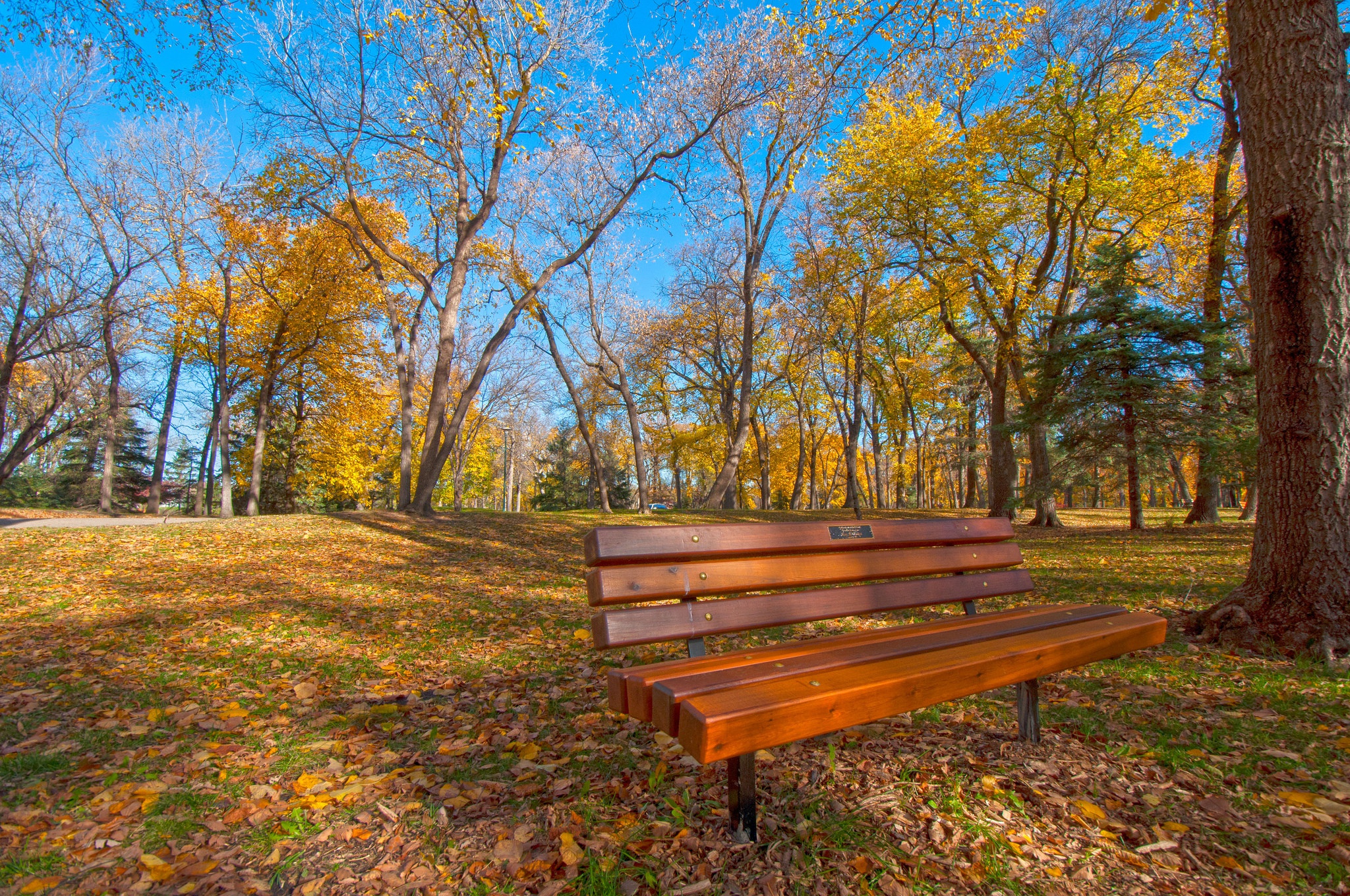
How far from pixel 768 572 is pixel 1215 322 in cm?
1024

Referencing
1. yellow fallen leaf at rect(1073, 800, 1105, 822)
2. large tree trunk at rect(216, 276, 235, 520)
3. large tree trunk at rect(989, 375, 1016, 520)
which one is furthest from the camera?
large tree trunk at rect(216, 276, 235, 520)

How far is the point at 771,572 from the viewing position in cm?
249

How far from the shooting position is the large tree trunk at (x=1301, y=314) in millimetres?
3365

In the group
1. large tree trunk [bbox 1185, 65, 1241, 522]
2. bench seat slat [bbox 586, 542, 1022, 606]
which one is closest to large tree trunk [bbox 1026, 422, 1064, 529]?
large tree trunk [bbox 1185, 65, 1241, 522]

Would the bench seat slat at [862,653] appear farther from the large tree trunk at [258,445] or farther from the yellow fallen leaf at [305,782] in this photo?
the large tree trunk at [258,445]

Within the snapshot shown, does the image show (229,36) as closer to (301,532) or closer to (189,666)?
(189,666)

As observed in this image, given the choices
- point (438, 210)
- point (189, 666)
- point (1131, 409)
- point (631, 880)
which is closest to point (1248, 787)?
point (631, 880)

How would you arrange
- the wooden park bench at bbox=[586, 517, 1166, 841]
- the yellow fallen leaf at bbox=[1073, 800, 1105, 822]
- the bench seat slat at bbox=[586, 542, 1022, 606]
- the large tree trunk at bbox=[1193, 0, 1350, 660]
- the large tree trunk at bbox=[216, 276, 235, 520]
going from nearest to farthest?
the wooden park bench at bbox=[586, 517, 1166, 841], the yellow fallen leaf at bbox=[1073, 800, 1105, 822], the bench seat slat at bbox=[586, 542, 1022, 606], the large tree trunk at bbox=[1193, 0, 1350, 660], the large tree trunk at bbox=[216, 276, 235, 520]

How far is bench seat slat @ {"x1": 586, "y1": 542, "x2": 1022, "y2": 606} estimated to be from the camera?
216 cm

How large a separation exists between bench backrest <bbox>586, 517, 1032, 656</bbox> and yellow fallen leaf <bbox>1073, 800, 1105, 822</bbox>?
2.85 feet

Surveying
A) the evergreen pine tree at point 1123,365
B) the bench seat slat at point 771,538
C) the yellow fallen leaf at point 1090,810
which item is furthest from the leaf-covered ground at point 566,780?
the evergreen pine tree at point 1123,365

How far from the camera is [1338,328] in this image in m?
3.36

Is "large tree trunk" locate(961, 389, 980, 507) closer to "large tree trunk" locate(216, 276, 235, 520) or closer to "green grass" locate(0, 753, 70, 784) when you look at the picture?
"large tree trunk" locate(216, 276, 235, 520)

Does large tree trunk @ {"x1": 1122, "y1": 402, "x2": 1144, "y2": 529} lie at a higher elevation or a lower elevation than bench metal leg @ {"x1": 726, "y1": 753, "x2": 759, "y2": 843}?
higher
